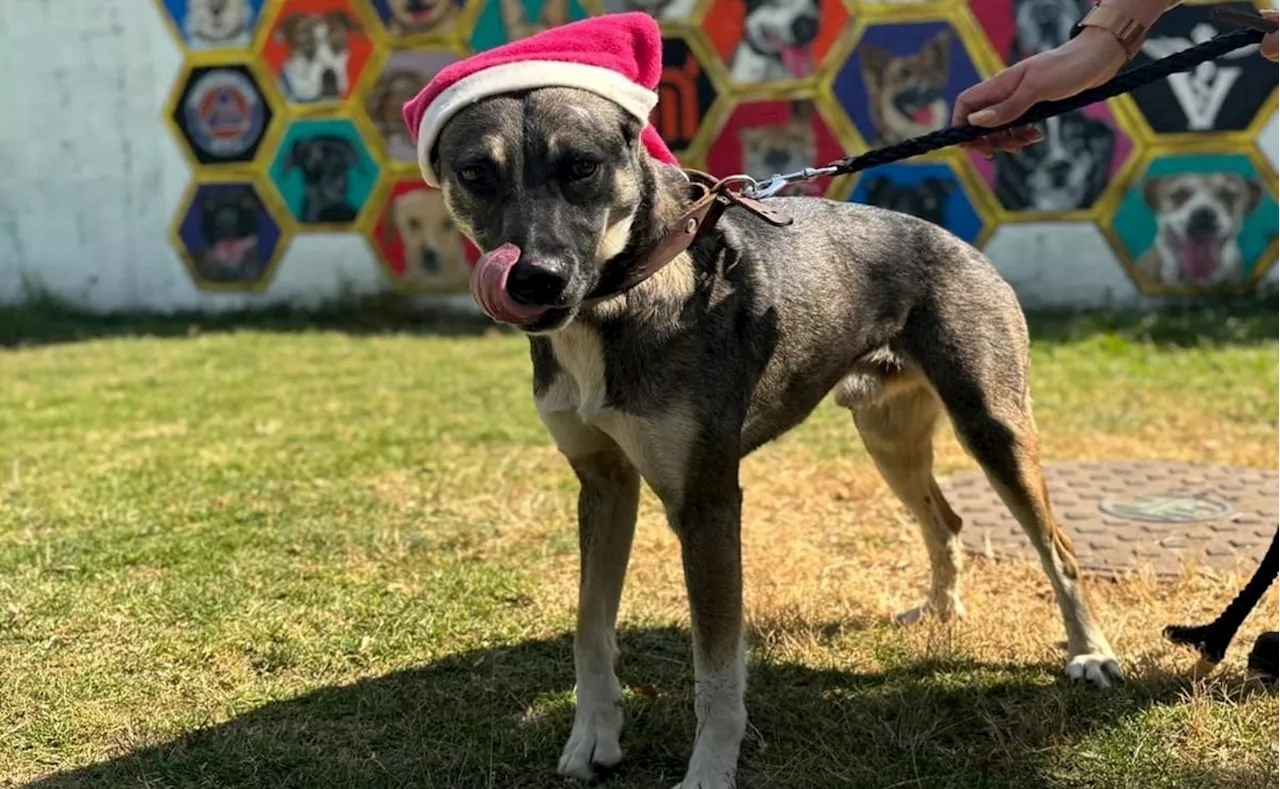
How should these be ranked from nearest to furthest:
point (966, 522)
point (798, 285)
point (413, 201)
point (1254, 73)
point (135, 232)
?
point (798, 285)
point (966, 522)
point (1254, 73)
point (413, 201)
point (135, 232)

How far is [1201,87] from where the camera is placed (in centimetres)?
980

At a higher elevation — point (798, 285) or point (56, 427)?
point (798, 285)

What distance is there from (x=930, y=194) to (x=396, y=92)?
17.0ft

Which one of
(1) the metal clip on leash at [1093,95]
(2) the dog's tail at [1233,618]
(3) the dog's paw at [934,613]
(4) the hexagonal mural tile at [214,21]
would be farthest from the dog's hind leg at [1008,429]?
(4) the hexagonal mural tile at [214,21]

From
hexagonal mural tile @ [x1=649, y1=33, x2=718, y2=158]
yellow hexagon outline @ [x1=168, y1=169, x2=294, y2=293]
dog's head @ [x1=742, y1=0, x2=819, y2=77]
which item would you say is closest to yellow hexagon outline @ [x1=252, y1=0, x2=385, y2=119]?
yellow hexagon outline @ [x1=168, y1=169, x2=294, y2=293]

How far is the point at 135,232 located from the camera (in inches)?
480

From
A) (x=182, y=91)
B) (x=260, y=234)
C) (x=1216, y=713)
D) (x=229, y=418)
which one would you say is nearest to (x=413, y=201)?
(x=260, y=234)

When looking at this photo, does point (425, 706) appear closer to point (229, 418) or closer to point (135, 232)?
point (229, 418)

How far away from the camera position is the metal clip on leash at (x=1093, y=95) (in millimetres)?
2799

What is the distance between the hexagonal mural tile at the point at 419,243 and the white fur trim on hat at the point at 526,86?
8.71 metres

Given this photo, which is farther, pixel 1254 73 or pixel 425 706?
pixel 1254 73

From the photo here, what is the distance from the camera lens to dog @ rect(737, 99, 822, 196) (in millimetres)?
10680

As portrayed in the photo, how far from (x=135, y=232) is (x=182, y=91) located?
1577mm

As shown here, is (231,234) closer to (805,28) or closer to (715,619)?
(805,28)
